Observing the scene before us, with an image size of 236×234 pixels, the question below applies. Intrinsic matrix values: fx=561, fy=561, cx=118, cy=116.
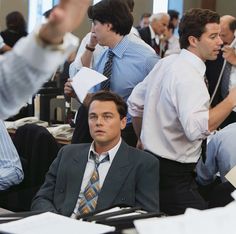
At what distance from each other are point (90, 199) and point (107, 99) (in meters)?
0.54

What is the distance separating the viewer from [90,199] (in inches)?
101

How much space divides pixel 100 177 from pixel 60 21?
1.75 m

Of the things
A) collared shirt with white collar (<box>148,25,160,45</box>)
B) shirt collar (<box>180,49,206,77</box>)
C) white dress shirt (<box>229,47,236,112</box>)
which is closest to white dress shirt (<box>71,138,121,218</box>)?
shirt collar (<box>180,49,206,77</box>)

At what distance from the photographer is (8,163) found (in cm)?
297

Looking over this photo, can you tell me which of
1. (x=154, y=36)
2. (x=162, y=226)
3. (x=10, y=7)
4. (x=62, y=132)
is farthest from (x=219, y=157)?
(x=10, y=7)

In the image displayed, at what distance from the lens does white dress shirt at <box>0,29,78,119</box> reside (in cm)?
95

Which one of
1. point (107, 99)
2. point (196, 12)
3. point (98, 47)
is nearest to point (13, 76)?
point (107, 99)

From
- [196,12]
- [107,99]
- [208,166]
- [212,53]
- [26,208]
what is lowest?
[26,208]

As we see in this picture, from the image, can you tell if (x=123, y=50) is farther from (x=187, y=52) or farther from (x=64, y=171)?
(x=64, y=171)

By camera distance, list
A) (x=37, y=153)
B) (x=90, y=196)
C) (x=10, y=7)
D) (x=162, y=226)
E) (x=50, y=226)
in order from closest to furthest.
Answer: (x=162, y=226)
(x=50, y=226)
(x=90, y=196)
(x=37, y=153)
(x=10, y=7)

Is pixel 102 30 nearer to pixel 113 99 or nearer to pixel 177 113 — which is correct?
pixel 113 99

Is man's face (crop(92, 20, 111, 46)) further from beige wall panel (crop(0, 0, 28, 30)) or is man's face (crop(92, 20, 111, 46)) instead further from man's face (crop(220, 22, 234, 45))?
beige wall panel (crop(0, 0, 28, 30))

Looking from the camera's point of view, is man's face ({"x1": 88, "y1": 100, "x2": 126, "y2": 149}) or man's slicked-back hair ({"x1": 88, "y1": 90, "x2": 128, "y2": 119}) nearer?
man's face ({"x1": 88, "y1": 100, "x2": 126, "y2": 149})

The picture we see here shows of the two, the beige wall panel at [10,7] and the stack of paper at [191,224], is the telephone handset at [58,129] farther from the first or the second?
the beige wall panel at [10,7]
